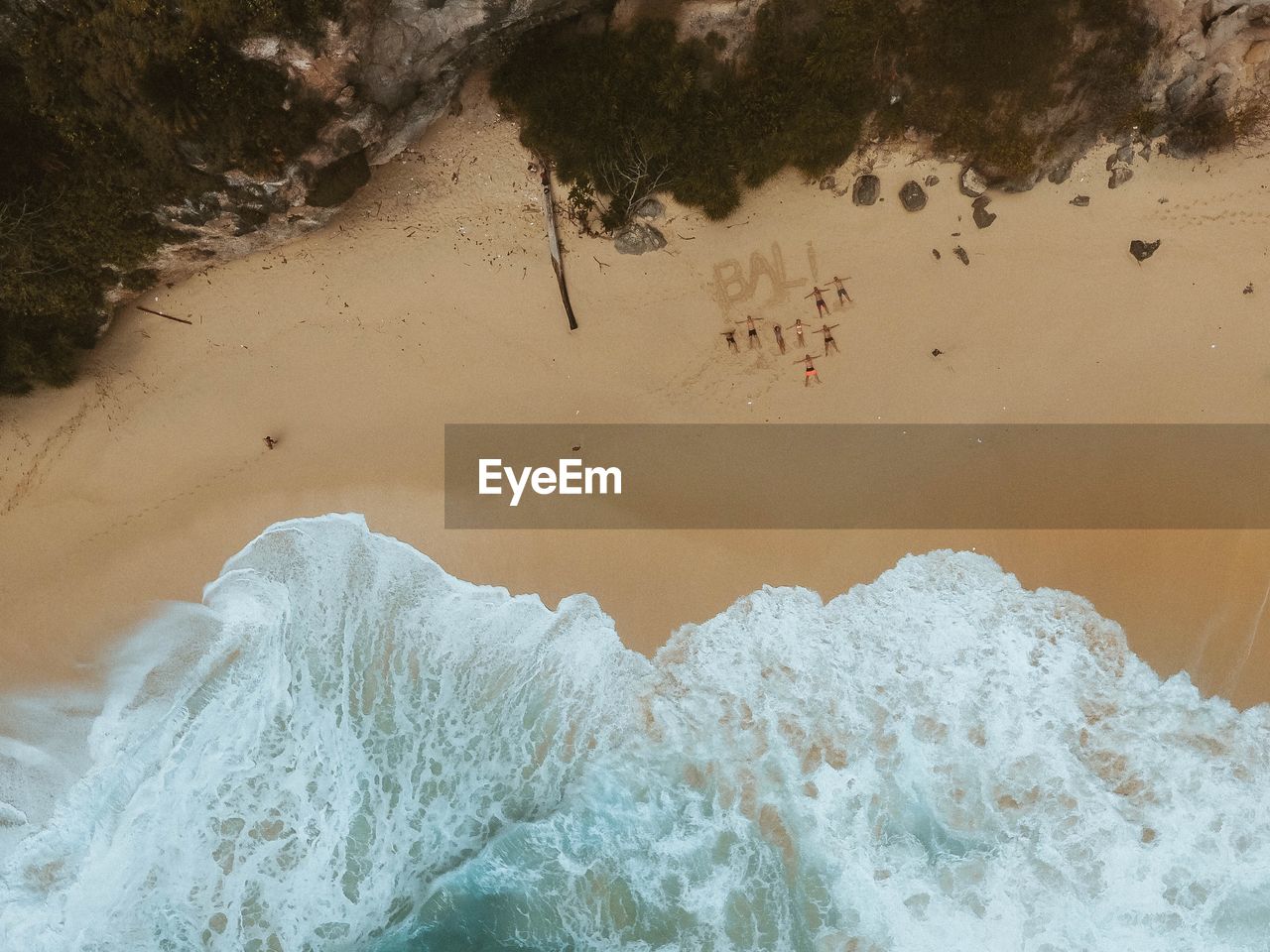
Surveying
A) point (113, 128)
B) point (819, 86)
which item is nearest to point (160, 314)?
point (113, 128)

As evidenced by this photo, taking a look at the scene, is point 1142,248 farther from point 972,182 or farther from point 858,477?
point 858,477

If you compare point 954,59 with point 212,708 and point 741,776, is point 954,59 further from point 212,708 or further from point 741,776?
point 212,708

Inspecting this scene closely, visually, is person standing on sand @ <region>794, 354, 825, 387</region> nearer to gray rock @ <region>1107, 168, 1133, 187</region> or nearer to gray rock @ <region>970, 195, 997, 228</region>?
gray rock @ <region>970, 195, 997, 228</region>

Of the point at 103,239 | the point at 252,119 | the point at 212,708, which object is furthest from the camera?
the point at 212,708

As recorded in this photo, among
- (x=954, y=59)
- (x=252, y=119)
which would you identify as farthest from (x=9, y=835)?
(x=954, y=59)

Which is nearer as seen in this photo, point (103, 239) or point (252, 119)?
point (252, 119)

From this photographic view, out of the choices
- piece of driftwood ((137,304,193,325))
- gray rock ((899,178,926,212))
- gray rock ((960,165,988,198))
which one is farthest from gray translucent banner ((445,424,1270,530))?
piece of driftwood ((137,304,193,325))
